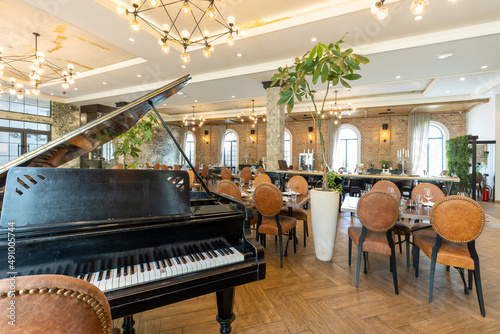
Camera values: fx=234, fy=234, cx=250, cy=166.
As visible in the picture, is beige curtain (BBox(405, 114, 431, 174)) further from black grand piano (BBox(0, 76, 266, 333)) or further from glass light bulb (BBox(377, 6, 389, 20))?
black grand piano (BBox(0, 76, 266, 333))

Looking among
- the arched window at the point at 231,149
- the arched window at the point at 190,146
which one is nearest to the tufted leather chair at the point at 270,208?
the arched window at the point at 231,149

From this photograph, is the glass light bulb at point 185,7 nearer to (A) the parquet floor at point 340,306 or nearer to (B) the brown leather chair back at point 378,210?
(B) the brown leather chair back at point 378,210

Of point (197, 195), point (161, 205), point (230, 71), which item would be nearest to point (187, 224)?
point (161, 205)

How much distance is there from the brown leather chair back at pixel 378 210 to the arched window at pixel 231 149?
12591mm

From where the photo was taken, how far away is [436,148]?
10758mm

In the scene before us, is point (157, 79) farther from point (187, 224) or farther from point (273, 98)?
point (187, 224)

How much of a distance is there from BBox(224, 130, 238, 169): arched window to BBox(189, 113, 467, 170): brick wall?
37 centimetres

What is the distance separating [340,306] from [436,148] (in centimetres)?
1181

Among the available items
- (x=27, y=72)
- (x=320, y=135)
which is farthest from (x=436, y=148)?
(x=27, y=72)

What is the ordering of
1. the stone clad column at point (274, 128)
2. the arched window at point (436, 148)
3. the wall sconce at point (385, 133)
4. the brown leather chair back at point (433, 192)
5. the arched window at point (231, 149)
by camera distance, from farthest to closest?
the arched window at point (231, 149) → the wall sconce at point (385, 133) → the arched window at point (436, 148) → the stone clad column at point (274, 128) → the brown leather chair back at point (433, 192)

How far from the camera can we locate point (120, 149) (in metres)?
3.62

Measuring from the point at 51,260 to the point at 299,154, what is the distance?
12400mm

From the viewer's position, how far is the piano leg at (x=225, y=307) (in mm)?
1483

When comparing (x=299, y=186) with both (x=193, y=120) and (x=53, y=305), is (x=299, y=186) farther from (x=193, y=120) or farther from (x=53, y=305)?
(x=193, y=120)
